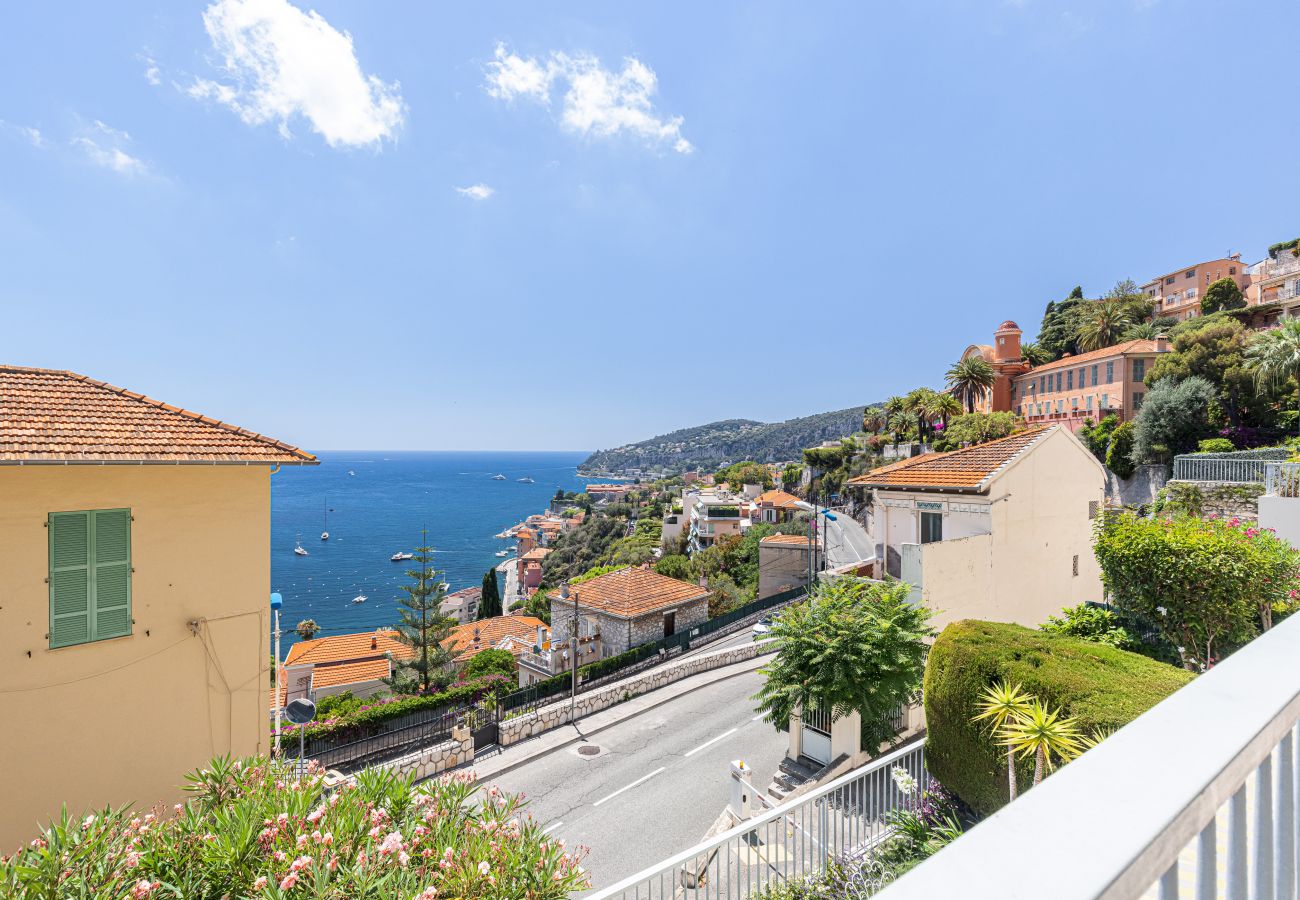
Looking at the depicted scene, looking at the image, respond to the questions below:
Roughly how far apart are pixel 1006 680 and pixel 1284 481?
12.6 m

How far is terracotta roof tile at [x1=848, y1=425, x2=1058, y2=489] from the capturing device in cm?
1243

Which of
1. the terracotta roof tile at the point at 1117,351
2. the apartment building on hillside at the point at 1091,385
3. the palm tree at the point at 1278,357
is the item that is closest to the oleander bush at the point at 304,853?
the palm tree at the point at 1278,357

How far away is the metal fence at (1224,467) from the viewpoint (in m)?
17.2

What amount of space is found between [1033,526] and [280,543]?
136 meters

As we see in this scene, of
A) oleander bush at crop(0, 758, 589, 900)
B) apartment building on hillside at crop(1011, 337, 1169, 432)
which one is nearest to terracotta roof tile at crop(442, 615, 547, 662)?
oleander bush at crop(0, 758, 589, 900)

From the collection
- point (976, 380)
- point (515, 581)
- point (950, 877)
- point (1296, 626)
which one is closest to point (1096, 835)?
point (950, 877)

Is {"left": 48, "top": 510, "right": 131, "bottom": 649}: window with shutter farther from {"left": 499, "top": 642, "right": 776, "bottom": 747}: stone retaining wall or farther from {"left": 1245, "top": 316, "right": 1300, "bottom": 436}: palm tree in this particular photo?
{"left": 1245, "top": 316, "right": 1300, "bottom": 436}: palm tree

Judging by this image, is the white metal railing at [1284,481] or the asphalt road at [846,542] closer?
the white metal railing at [1284,481]

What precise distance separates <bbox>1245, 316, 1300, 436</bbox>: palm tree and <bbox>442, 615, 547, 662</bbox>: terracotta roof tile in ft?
116

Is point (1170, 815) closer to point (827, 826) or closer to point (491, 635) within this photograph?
point (827, 826)

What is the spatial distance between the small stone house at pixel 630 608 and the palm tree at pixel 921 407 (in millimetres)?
32564

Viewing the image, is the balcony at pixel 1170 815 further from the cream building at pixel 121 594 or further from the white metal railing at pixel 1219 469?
the white metal railing at pixel 1219 469

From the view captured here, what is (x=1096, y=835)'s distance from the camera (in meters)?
0.75

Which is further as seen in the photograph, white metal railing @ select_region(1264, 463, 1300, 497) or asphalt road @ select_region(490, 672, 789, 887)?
white metal railing @ select_region(1264, 463, 1300, 497)
